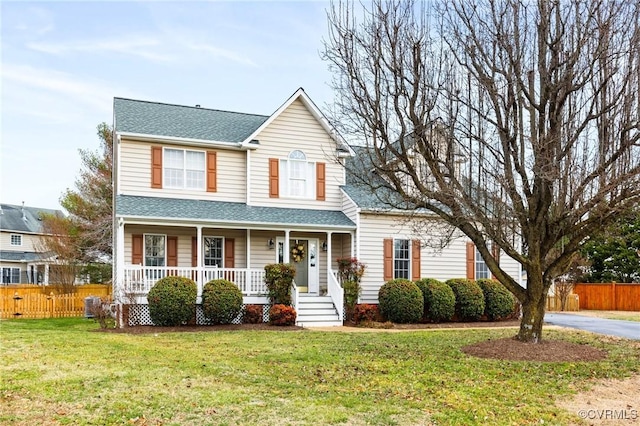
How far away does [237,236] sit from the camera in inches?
819

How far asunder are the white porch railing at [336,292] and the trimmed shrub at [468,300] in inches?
164

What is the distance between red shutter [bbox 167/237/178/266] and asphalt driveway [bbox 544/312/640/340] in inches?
527

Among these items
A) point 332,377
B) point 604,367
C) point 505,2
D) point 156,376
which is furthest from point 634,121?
point 156,376

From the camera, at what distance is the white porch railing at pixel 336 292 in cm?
1952

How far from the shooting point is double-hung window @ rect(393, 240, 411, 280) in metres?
A: 21.5

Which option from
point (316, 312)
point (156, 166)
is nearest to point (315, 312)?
point (316, 312)

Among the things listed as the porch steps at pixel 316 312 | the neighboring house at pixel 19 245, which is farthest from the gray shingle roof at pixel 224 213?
the neighboring house at pixel 19 245

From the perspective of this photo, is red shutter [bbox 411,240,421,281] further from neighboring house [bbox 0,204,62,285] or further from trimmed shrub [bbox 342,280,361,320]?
neighboring house [bbox 0,204,62,285]

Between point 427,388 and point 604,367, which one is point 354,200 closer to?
point 604,367

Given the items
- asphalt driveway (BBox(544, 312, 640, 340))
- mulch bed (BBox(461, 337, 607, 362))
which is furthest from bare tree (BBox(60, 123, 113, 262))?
mulch bed (BBox(461, 337, 607, 362))

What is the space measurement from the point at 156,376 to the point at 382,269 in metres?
13.2

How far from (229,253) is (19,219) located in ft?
116

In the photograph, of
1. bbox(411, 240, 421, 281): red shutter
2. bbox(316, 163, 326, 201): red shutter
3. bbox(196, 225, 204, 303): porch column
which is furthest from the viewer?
bbox(316, 163, 326, 201): red shutter

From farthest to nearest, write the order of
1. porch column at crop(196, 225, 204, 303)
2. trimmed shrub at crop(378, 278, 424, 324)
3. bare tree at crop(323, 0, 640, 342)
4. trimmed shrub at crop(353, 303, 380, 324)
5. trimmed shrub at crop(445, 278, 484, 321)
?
trimmed shrub at crop(445, 278, 484, 321) < trimmed shrub at crop(353, 303, 380, 324) < trimmed shrub at crop(378, 278, 424, 324) < porch column at crop(196, 225, 204, 303) < bare tree at crop(323, 0, 640, 342)
